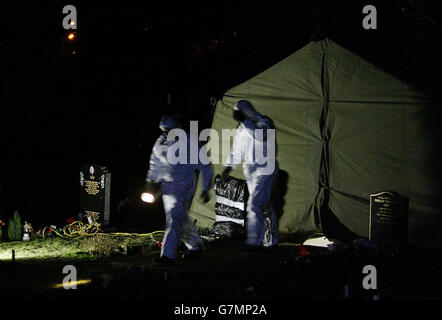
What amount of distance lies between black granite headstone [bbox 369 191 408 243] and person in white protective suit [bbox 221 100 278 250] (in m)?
2.06

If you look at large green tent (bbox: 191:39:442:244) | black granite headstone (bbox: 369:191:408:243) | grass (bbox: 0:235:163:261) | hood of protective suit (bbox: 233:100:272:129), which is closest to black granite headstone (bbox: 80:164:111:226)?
grass (bbox: 0:235:163:261)

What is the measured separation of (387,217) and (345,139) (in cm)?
193

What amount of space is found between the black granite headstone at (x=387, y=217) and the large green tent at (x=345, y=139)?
1.87 feet

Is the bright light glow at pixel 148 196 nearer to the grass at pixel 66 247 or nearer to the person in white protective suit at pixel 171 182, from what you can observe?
the person in white protective suit at pixel 171 182

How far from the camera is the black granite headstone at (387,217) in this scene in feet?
36.8

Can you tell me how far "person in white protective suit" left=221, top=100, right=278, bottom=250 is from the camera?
1075 cm

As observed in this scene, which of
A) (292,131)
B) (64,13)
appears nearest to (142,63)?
(64,13)

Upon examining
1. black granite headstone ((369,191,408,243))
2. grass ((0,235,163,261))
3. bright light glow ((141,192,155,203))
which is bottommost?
grass ((0,235,163,261))

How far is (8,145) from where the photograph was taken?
16.1 metres

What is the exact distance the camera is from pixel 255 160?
1075cm

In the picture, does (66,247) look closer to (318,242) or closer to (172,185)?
(172,185)

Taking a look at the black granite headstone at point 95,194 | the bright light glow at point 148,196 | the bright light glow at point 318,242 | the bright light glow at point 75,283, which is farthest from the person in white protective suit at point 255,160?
the black granite headstone at point 95,194

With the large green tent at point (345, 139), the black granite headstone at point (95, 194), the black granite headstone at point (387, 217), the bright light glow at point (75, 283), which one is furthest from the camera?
the black granite headstone at point (95, 194)

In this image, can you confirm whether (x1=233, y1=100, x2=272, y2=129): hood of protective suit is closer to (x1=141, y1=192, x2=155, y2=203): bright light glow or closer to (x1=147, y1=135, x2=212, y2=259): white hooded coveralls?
(x1=147, y1=135, x2=212, y2=259): white hooded coveralls
